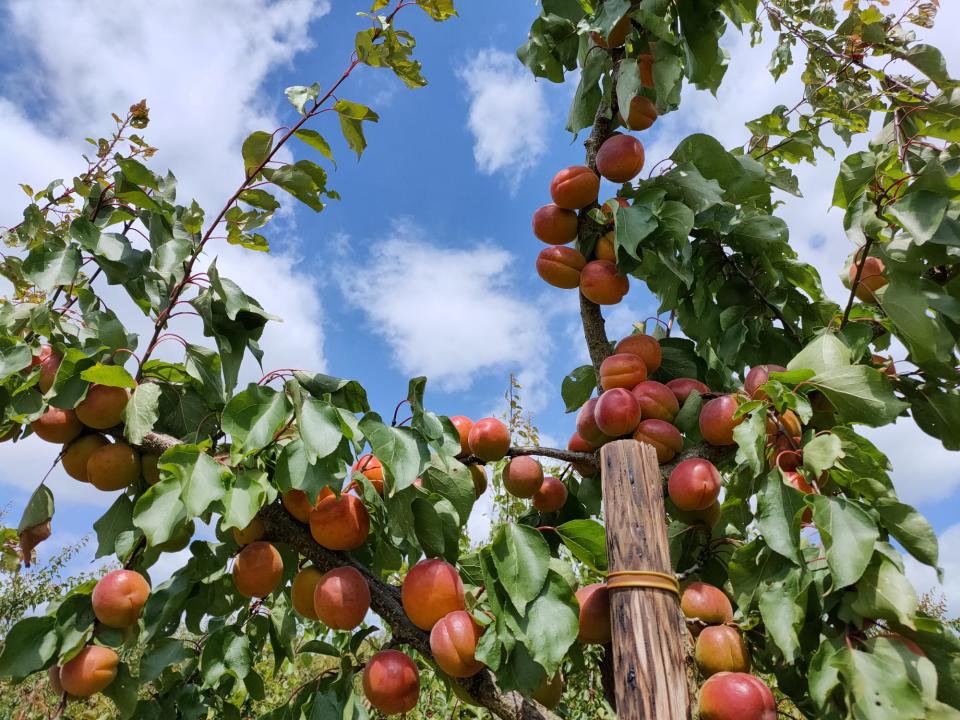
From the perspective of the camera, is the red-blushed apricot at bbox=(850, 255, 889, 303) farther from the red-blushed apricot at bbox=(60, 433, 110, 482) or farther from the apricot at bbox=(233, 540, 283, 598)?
the red-blushed apricot at bbox=(60, 433, 110, 482)

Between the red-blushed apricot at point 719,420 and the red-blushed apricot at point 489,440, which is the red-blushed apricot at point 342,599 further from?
the red-blushed apricot at point 719,420

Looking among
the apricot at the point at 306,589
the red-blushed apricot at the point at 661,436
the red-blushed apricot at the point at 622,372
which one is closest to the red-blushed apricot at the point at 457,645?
the apricot at the point at 306,589

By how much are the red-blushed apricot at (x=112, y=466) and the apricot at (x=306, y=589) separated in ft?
1.48

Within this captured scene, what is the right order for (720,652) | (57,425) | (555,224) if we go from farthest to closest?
(555,224)
(57,425)
(720,652)

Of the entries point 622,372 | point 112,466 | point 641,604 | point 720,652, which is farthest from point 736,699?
point 112,466

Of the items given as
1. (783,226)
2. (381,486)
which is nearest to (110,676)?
(381,486)

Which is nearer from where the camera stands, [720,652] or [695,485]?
[720,652]

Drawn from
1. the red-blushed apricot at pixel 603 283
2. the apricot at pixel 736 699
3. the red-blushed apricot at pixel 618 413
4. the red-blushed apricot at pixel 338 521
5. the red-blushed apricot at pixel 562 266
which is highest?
the red-blushed apricot at pixel 562 266

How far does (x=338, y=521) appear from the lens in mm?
1407

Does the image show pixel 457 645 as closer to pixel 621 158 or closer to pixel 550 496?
pixel 550 496

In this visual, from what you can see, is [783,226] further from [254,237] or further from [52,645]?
[52,645]

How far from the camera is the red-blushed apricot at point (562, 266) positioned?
1.84 metres

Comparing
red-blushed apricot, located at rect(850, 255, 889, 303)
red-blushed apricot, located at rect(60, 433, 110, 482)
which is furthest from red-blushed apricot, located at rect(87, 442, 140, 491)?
red-blushed apricot, located at rect(850, 255, 889, 303)

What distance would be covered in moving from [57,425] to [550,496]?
3.98 feet
